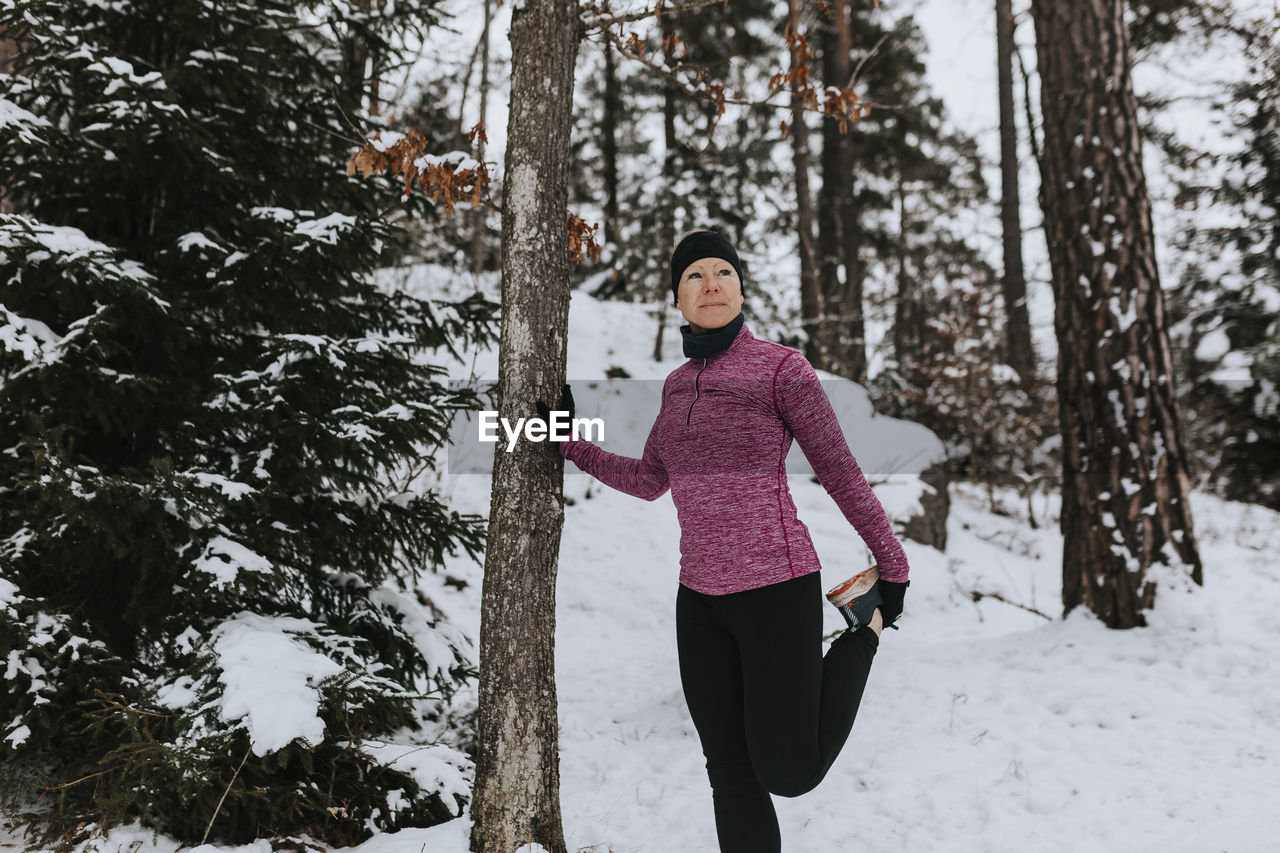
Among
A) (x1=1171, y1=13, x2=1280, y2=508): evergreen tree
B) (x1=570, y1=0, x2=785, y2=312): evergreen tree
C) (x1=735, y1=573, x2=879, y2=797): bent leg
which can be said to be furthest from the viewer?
(x1=570, y1=0, x2=785, y2=312): evergreen tree

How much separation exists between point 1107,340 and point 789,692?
364cm

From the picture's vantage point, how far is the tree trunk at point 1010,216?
40.8 feet

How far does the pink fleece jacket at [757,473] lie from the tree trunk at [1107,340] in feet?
9.69

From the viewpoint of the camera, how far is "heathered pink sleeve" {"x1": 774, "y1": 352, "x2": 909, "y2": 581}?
2312 millimetres

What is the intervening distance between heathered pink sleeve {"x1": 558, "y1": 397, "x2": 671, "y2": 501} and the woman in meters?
0.17

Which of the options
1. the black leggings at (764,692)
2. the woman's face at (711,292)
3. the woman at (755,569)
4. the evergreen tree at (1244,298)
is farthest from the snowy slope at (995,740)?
the woman's face at (711,292)

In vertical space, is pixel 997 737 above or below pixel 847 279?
below

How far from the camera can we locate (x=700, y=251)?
8.17 feet

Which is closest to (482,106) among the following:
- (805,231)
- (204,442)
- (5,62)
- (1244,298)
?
(805,231)

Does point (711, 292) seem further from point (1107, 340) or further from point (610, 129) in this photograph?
point (610, 129)

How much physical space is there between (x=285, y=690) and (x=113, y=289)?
1822mm

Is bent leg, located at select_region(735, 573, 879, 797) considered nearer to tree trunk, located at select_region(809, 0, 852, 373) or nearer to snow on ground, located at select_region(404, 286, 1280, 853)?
snow on ground, located at select_region(404, 286, 1280, 853)

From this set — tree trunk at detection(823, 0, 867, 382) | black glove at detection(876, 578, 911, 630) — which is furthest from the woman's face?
tree trunk at detection(823, 0, 867, 382)

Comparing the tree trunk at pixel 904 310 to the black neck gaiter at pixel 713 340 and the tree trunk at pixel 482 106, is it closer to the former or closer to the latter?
the tree trunk at pixel 482 106
